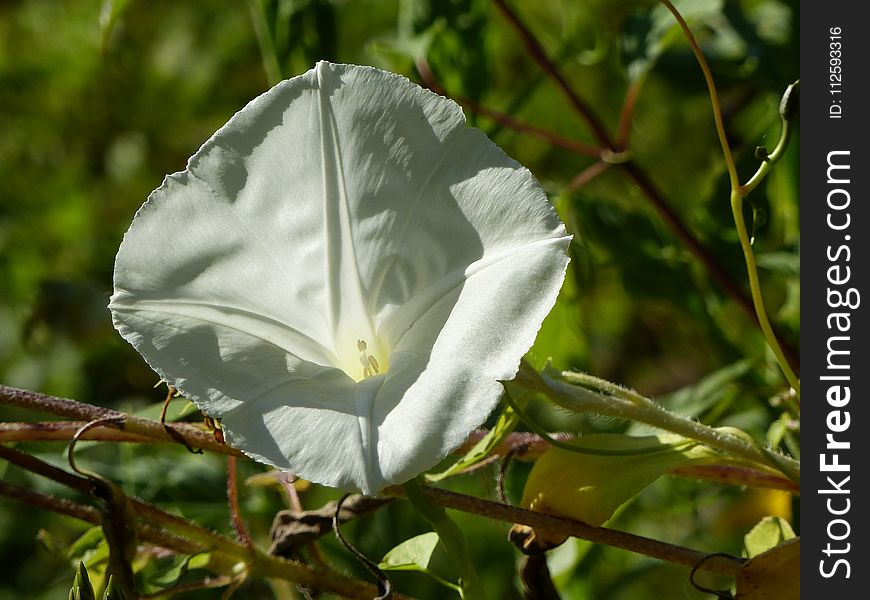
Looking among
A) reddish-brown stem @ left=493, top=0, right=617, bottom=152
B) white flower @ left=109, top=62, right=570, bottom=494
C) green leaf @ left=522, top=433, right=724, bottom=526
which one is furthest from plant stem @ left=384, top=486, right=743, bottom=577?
reddish-brown stem @ left=493, top=0, right=617, bottom=152

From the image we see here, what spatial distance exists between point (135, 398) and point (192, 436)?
909 millimetres

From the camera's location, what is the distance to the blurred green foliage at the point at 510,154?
122cm

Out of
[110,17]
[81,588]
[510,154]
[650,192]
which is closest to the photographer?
[81,588]

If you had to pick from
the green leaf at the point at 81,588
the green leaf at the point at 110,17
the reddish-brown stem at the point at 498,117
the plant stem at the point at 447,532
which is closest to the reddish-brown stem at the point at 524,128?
the reddish-brown stem at the point at 498,117

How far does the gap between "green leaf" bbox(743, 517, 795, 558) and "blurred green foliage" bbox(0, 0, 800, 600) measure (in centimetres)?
13

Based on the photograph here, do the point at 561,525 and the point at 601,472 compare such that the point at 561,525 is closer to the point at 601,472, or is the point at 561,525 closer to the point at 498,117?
the point at 601,472

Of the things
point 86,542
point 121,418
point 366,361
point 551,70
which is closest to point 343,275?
point 366,361

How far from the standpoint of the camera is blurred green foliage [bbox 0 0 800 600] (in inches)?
48.2

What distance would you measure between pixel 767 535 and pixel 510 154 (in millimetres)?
1006

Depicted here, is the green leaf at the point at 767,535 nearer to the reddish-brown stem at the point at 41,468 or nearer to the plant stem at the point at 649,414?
the plant stem at the point at 649,414

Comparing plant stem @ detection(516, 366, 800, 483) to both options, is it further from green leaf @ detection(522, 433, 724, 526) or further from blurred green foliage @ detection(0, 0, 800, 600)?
blurred green foliage @ detection(0, 0, 800, 600)

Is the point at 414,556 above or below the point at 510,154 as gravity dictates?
below

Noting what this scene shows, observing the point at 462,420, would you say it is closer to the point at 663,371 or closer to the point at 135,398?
the point at 135,398

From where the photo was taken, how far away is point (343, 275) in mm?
780
